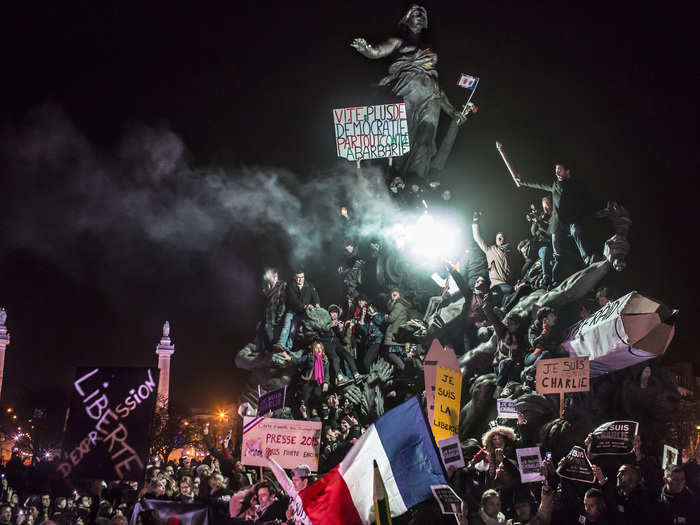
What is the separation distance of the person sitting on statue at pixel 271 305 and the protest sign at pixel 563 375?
14.4m

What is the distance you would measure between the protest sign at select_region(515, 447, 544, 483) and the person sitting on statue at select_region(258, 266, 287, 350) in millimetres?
17172

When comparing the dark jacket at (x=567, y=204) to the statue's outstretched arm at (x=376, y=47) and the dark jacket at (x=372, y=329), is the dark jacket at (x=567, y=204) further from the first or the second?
the statue's outstretched arm at (x=376, y=47)

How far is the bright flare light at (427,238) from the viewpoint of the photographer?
2289 centimetres

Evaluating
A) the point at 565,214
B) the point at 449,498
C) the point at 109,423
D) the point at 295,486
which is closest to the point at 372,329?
the point at 565,214

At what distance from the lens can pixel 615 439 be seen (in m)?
8.83

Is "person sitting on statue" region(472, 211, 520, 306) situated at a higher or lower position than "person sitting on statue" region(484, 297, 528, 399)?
higher

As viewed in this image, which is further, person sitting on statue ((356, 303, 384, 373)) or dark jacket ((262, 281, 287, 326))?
dark jacket ((262, 281, 287, 326))

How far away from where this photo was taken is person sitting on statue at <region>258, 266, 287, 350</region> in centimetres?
2552

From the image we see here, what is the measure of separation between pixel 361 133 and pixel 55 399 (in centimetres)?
6011

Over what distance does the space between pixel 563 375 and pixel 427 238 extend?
11.7 m

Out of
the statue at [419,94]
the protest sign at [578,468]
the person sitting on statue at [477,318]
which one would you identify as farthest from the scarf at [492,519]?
the statue at [419,94]

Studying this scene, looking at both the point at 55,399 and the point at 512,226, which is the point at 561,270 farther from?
the point at 55,399

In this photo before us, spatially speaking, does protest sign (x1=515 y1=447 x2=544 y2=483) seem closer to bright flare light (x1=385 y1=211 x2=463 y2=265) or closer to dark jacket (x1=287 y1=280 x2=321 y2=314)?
bright flare light (x1=385 y1=211 x2=463 y2=265)

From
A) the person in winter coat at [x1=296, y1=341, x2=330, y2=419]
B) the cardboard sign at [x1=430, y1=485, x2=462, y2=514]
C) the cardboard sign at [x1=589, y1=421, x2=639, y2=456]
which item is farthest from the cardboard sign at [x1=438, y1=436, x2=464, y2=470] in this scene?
the person in winter coat at [x1=296, y1=341, x2=330, y2=419]
